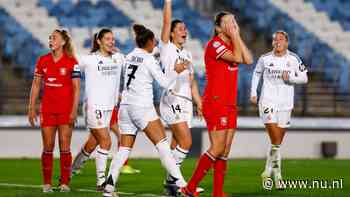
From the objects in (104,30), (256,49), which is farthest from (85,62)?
(256,49)

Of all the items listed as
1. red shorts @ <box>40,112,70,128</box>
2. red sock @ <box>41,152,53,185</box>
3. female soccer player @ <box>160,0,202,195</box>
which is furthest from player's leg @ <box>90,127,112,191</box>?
female soccer player @ <box>160,0,202,195</box>

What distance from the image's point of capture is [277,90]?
15.3 metres

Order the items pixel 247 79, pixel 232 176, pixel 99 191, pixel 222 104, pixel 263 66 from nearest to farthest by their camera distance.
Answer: pixel 222 104, pixel 99 191, pixel 263 66, pixel 232 176, pixel 247 79

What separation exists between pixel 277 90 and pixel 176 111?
260 centimetres

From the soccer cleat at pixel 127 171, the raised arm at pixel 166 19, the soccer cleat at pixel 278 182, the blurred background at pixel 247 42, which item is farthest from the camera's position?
the blurred background at pixel 247 42

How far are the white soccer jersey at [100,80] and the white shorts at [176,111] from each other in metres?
0.87

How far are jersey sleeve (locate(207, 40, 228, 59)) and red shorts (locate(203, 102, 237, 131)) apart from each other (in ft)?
1.87

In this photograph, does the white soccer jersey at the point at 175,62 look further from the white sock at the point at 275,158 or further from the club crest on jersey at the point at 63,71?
the white sock at the point at 275,158

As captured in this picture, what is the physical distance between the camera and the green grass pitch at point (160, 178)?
13.7 m

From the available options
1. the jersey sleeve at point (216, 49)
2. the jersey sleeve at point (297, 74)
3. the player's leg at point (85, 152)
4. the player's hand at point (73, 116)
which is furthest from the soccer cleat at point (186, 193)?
the player's leg at point (85, 152)

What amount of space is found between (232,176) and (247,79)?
8378 mm

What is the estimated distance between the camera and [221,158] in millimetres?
12188

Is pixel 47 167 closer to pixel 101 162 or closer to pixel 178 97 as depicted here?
pixel 101 162

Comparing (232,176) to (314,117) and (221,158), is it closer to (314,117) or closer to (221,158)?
(221,158)
